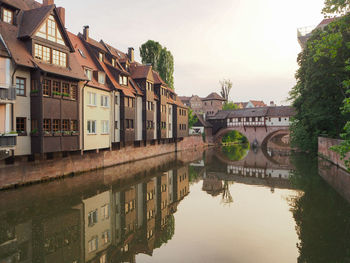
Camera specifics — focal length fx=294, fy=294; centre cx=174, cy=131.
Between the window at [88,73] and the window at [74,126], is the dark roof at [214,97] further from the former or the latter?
the window at [74,126]

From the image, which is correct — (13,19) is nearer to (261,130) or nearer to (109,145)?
(109,145)

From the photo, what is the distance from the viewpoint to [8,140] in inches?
717

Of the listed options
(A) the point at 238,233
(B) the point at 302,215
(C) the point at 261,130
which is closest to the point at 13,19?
(A) the point at 238,233

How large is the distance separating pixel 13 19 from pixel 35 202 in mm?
14000

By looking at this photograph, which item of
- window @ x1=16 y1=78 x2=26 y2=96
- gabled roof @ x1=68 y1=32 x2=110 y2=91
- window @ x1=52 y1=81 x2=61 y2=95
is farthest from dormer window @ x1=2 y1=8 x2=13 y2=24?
gabled roof @ x1=68 y1=32 x2=110 y2=91

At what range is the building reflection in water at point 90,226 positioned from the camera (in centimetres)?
1015

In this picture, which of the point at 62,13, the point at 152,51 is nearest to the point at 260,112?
the point at 152,51

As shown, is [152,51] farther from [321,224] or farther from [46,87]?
[321,224]

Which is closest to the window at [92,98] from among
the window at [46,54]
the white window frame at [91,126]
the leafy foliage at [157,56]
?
the white window frame at [91,126]

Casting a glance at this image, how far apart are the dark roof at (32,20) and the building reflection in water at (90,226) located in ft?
36.9

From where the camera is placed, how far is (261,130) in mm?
69562

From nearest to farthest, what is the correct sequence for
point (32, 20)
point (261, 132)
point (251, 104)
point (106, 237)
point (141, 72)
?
1. point (106, 237)
2. point (32, 20)
3. point (141, 72)
4. point (261, 132)
5. point (251, 104)

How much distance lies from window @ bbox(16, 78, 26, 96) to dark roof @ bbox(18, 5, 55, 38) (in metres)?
3.32

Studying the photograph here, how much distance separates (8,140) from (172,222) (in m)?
11.7
